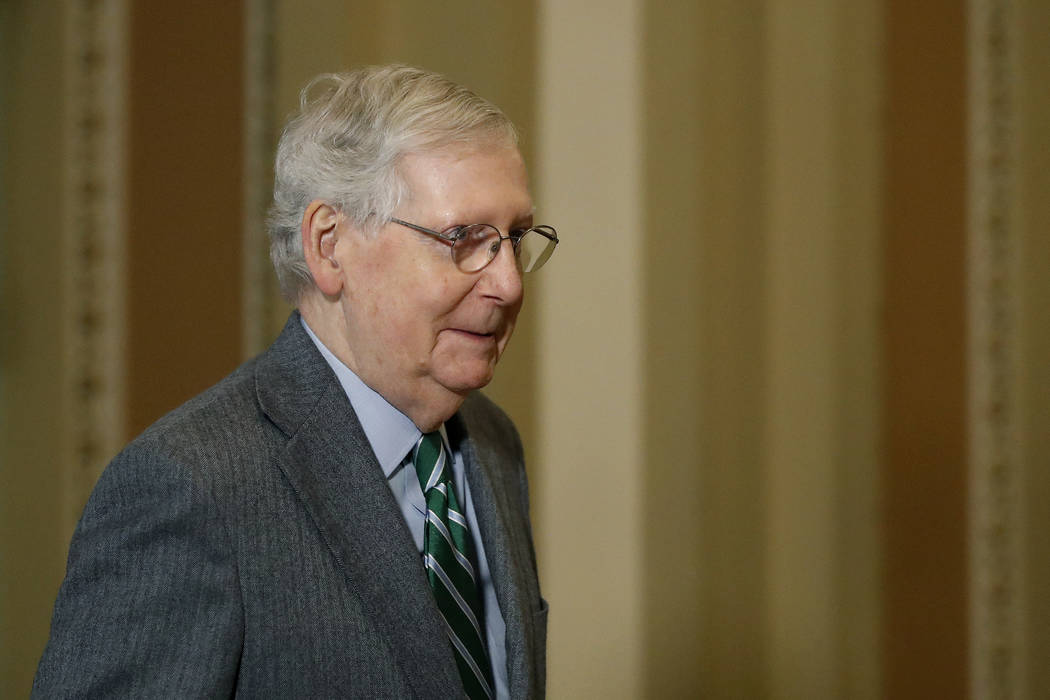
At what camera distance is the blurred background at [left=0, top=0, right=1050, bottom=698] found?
302cm

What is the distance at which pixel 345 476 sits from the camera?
124cm

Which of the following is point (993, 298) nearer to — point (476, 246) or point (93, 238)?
point (476, 246)

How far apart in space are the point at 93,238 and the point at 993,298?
2.71 metres

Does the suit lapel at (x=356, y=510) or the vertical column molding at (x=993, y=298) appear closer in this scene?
the suit lapel at (x=356, y=510)

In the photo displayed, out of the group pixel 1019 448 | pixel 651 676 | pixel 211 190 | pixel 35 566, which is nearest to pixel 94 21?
pixel 211 190

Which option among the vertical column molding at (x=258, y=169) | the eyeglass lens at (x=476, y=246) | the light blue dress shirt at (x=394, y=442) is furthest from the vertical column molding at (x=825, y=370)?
the eyeglass lens at (x=476, y=246)

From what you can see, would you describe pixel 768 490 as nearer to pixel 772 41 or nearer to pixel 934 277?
pixel 934 277

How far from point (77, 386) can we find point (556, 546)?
1467 millimetres

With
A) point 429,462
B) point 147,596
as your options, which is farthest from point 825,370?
point 147,596

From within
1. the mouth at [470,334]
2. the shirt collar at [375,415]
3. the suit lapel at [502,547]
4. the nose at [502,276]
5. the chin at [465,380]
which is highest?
the nose at [502,276]

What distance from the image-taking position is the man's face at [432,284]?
1.25 meters

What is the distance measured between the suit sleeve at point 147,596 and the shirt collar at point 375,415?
29cm

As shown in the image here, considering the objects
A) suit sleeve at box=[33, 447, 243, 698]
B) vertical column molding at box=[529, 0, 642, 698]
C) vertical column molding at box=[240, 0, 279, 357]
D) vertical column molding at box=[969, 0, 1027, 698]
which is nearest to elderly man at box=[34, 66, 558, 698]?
suit sleeve at box=[33, 447, 243, 698]

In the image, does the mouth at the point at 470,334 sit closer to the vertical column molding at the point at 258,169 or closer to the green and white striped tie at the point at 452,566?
the green and white striped tie at the point at 452,566
